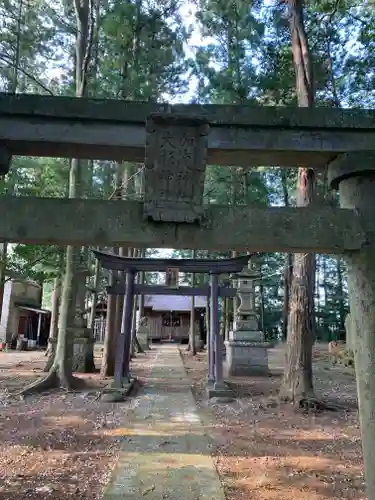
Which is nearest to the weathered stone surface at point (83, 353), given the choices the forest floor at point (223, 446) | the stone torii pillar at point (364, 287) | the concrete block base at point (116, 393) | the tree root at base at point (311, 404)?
the forest floor at point (223, 446)

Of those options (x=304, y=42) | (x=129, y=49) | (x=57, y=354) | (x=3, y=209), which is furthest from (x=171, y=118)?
(x=129, y=49)

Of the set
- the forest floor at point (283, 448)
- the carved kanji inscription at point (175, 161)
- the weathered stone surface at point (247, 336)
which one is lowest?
the forest floor at point (283, 448)

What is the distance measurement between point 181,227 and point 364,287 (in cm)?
157

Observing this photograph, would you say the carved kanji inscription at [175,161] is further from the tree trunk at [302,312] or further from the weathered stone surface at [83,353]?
the weathered stone surface at [83,353]

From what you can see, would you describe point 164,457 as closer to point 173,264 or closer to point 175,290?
point 173,264

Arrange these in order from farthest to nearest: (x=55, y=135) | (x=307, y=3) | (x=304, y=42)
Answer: (x=307, y=3) → (x=304, y=42) → (x=55, y=135)

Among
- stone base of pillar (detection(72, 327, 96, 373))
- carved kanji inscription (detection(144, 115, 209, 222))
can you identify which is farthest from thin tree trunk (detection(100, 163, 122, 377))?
carved kanji inscription (detection(144, 115, 209, 222))

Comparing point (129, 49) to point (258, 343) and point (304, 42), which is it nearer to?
point (304, 42)

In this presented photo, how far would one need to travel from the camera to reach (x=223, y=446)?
6.09 metres

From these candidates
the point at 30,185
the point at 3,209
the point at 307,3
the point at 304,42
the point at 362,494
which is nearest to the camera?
the point at 3,209

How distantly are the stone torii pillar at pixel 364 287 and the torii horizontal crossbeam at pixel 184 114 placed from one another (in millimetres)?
203

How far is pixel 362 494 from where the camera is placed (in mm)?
4465

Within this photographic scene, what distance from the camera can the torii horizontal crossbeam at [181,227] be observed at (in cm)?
333

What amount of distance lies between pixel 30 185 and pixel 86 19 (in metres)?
5.94
